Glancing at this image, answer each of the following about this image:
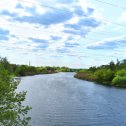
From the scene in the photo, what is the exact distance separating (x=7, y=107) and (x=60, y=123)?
21.7 m

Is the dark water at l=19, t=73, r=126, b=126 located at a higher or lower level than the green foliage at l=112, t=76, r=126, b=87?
lower

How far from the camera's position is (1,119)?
20578 millimetres

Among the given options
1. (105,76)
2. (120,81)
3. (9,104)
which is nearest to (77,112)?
(9,104)

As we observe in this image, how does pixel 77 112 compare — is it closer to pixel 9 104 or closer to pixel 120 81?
pixel 9 104

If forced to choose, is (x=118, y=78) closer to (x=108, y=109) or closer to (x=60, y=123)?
(x=108, y=109)

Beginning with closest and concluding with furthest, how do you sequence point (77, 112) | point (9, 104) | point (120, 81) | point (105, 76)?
point (9, 104) < point (77, 112) < point (120, 81) < point (105, 76)

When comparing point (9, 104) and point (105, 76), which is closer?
point (9, 104)

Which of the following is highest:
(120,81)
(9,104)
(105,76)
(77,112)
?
(105,76)

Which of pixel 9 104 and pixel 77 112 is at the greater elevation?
pixel 9 104

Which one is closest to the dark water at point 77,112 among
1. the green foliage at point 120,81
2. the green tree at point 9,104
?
the green tree at point 9,104

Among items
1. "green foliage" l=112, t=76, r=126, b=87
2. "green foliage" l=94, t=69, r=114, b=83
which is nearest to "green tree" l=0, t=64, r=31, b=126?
"green foliage" l=112, t=76, r=126, b=87

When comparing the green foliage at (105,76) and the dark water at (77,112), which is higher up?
the green foliage at (105,76)

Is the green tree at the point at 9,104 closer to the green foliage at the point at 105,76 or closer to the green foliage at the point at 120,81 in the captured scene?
the green foliage at the point at 120,81

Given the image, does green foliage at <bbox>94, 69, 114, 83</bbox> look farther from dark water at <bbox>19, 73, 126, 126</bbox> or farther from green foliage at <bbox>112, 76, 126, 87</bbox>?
dark water at <bbox>19, 73, 126, 126</bbox>
